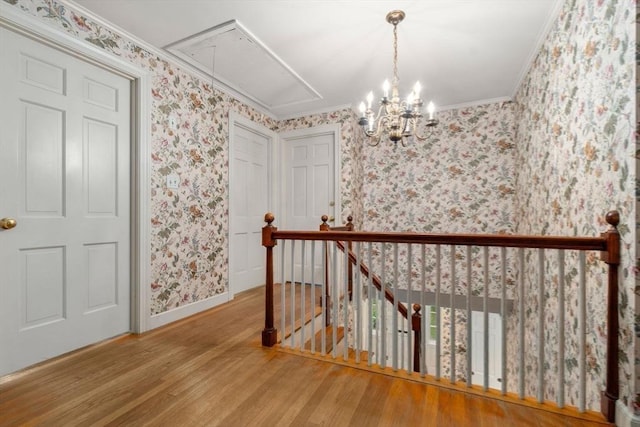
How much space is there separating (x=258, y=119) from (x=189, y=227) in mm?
1685

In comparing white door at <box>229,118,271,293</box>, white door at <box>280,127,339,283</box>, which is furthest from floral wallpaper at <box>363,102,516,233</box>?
white door at <box>229,118,271,293</box>

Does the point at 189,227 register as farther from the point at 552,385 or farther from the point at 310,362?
the point at 552,385

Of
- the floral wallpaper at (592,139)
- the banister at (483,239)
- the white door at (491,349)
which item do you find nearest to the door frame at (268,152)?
the banister at (483,239)

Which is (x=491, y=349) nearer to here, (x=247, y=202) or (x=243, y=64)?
(x=247, y=202)

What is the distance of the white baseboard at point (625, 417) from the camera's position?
1157mm

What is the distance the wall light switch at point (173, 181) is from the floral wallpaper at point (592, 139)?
2.83 metres

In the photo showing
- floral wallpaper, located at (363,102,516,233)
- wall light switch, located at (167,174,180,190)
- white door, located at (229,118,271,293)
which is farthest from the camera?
floral wallpaper, located at (363,102,516,233)

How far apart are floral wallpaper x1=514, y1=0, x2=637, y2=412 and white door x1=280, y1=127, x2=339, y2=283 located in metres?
2.13

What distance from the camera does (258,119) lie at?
368cm

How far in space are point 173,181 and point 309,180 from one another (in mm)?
1786

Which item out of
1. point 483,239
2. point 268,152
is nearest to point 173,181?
point 268,152

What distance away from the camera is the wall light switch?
8.18 ft

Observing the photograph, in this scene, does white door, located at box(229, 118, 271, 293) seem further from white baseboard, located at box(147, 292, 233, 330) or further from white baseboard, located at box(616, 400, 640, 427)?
white baseboard, located at box(616, 400, 640, 427)

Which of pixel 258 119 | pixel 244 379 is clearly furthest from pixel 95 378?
pixel 258 119
